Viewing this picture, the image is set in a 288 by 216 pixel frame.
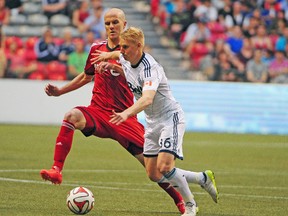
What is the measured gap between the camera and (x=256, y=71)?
78.7 ft

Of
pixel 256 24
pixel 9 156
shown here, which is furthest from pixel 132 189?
pixel 256 24

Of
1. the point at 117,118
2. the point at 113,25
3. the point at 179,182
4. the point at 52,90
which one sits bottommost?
the point at 179,182

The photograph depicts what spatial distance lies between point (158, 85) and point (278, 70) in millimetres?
15211

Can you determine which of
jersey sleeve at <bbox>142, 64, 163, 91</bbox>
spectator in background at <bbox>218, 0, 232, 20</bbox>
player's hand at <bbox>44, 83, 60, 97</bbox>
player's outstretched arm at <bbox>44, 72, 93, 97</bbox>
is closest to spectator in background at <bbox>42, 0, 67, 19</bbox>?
spectator in background at <bbox>218, 0, 232, 20</bbox>

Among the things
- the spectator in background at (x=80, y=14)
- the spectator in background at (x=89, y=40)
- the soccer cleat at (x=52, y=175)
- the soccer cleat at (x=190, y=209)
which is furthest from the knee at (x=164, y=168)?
the spectator in background at (x=80, y=14)

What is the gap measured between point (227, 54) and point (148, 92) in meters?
15.8

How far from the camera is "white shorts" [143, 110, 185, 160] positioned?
952 cm

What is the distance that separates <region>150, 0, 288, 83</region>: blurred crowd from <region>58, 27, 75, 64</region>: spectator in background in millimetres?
3258

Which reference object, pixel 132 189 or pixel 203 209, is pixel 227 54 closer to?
pixel 132 189

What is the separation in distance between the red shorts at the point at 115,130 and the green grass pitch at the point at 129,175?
2.31 feet

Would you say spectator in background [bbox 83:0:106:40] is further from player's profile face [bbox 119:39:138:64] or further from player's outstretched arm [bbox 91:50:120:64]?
player's profile face [bbox 119:39:138:64]

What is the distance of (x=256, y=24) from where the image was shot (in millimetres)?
26969

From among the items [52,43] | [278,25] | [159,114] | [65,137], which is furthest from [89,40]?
[159,114]

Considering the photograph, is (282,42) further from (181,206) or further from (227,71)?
(181,206)
